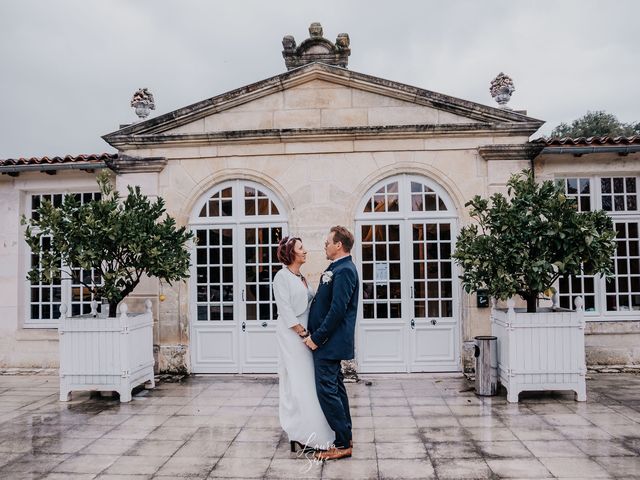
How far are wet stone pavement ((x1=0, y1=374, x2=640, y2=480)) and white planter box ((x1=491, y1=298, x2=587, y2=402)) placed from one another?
0.82 feet

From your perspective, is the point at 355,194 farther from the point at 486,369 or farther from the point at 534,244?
the point at 486,369

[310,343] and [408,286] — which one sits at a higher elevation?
[408,286]

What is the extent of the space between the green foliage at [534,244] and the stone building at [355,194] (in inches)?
63.3

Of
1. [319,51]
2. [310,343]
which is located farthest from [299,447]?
[319,51]

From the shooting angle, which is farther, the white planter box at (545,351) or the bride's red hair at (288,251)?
the white planter box at (545,351)

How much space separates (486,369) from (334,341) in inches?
121

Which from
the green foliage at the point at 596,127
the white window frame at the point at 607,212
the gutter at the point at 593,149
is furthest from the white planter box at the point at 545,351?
the green foliage at the point at 596,127

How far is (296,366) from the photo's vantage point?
4.86m

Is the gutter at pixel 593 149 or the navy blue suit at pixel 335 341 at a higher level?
the gutter at pixel 593 149

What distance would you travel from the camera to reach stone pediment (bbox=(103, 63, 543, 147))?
8289 millimetres

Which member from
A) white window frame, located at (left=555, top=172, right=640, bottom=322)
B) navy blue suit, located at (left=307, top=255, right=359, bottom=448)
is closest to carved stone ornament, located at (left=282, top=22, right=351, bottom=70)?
white window frame, located at (left=555, top=172, right=640, bottom=322)

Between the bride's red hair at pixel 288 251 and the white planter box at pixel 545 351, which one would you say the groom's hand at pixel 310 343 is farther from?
the white planter box at pixel 545 351

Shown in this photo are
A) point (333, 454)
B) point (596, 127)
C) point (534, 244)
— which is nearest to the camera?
point (333, 454)

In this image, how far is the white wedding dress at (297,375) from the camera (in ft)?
15.8
